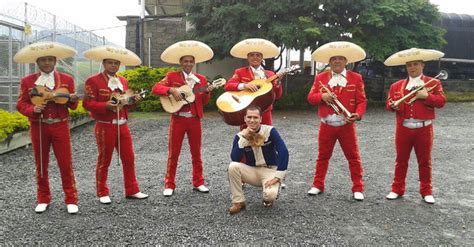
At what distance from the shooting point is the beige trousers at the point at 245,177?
14.9 feet

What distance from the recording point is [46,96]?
14.3ft

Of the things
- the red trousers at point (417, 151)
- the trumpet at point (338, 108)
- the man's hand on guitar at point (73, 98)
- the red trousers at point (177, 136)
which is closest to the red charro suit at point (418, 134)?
the red trousers at point (417, 151)

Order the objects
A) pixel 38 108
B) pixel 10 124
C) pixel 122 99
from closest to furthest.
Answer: pixel 38 108 < pixel 122 99 < pixel 10 124

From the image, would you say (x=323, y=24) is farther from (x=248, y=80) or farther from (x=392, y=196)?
(x=392, y=196)

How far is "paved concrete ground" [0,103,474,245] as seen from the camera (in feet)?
12.5

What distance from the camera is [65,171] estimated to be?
4.57m

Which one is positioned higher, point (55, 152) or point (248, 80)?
point (248, 80)

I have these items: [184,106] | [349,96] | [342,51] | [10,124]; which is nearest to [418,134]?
[349,96]

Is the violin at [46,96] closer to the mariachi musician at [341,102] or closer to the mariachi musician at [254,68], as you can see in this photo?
the mariachi musician at [254,68]

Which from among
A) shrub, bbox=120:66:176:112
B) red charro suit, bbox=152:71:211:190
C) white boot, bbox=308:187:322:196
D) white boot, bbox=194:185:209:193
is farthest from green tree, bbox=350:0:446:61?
white boot, bbox=194:185:209:193

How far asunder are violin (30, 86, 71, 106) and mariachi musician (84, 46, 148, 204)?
0.32m

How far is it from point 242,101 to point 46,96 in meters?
2.18

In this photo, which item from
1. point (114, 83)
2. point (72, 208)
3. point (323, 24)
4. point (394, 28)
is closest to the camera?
point (72, 208)

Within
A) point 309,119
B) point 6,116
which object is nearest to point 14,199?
point 6,116
